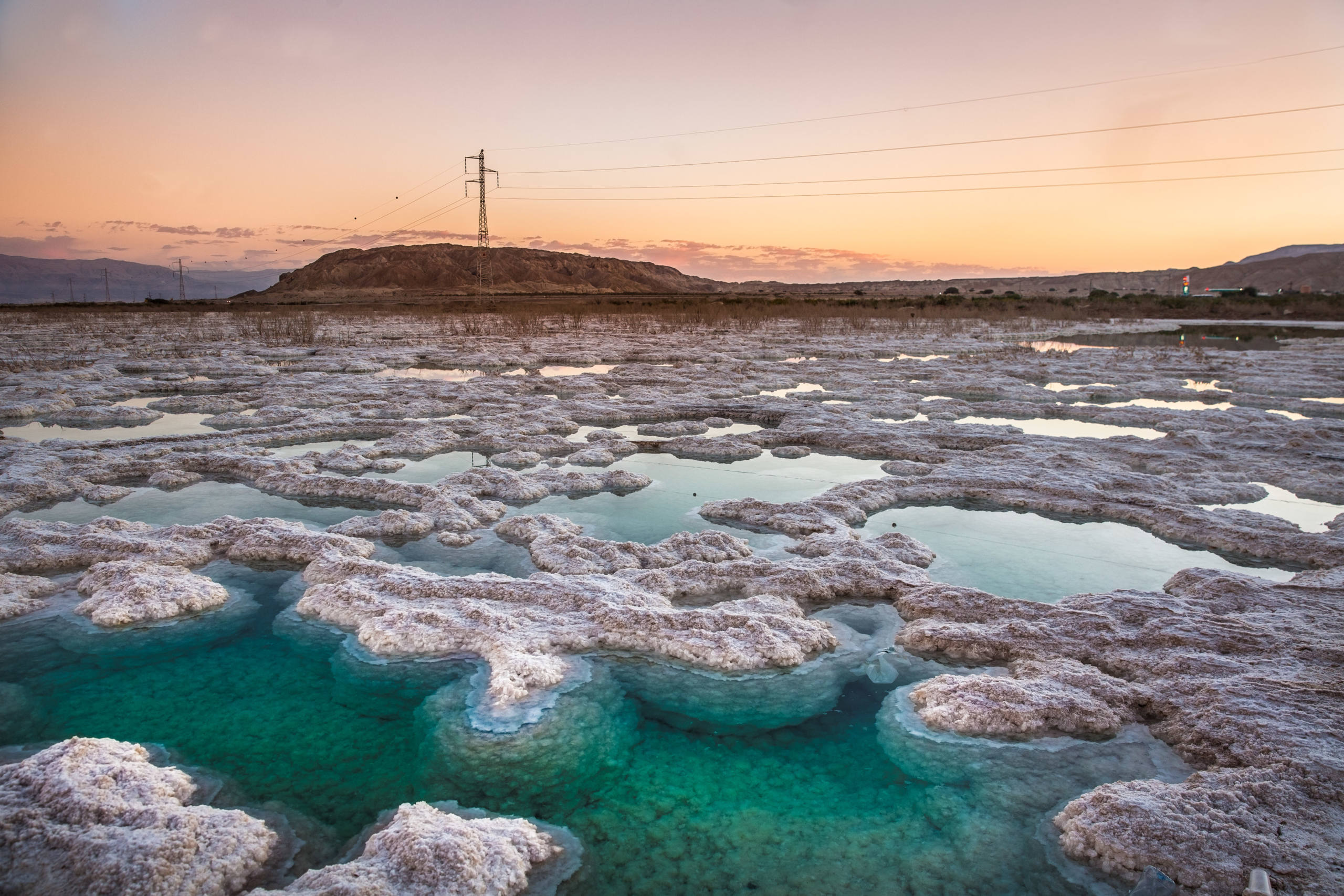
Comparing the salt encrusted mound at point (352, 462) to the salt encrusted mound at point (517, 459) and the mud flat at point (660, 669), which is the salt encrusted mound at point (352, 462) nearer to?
the mud flat at point (660, 669)

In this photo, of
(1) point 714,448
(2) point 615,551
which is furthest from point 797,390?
(2) point 615,551

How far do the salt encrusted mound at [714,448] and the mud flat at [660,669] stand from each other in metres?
0.07

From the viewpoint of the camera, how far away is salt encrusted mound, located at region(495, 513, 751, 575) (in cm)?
452

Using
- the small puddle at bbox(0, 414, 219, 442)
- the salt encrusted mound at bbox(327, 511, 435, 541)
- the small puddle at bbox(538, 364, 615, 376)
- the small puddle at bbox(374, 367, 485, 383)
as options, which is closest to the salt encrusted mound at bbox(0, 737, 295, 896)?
the salt encrusted mound at bbox(327, 511, 435, 541)

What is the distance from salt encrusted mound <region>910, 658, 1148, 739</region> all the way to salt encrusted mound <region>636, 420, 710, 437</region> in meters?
5.58

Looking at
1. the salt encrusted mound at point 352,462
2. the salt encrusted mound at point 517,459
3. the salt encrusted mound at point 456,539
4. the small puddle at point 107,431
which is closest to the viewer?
the salt encrusted mound at point 456,539

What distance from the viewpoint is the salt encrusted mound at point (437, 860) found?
204cm

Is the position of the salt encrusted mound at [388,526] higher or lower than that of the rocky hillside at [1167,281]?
lower

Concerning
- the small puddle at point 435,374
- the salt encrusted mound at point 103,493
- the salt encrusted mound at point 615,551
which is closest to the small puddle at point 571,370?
the small puddle at point 435,374

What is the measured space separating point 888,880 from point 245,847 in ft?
6.10

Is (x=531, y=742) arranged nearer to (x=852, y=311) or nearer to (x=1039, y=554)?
(x=1039, y=554)

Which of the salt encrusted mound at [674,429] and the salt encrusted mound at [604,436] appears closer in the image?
the salt encrusted mound at [604,436]

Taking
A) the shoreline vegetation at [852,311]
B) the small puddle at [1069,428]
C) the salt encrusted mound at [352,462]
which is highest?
the shoreline vegetation at [852,311]

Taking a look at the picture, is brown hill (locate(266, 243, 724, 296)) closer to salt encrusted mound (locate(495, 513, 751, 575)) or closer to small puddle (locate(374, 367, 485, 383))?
small puddle (locate(374, 367, 485, 383))
